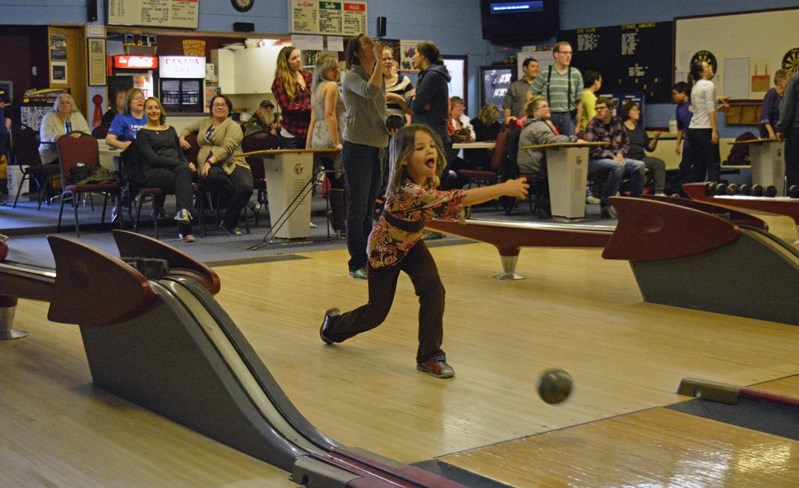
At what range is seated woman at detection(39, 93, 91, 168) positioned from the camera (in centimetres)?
1097

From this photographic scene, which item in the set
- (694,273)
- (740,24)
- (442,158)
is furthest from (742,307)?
(740,24)

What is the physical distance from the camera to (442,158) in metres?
4.43

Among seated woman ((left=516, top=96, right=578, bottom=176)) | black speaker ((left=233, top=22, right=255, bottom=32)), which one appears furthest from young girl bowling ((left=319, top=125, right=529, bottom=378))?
black speaker ((left=233, top=22, right=255, bottom=32))

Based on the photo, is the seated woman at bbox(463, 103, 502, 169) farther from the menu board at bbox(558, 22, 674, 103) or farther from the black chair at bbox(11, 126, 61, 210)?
the black chair at bbox(11, 126, 61, 210)

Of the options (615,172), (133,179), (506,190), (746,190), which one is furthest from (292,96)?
(506,190)

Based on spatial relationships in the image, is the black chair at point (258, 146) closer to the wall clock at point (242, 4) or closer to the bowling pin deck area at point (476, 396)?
the bowling pin deck area at point (476, 396)

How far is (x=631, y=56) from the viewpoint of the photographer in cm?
1513

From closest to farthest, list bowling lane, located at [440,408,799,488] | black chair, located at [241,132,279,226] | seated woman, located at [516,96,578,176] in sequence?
bowling lane, located at [440,408,799,488] < black chair, located at [241,132,279,226] < seated woman, located at [516,96,578,176]

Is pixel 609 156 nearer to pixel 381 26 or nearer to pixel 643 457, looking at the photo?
pixel 381 26

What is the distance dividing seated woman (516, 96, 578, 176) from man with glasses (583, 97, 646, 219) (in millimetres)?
422

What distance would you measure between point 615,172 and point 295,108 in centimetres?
329

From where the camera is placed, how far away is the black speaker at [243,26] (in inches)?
540

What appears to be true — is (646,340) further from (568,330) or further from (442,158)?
(442,158)

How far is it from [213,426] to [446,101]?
4921mm
